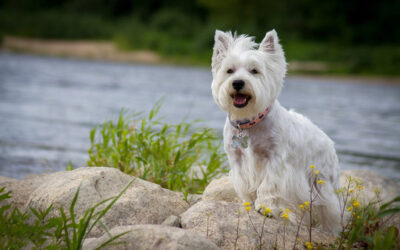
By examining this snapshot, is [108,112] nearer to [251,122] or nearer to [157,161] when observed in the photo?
[157,161]

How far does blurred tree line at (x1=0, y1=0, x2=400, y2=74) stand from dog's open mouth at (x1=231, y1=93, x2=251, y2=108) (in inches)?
1397

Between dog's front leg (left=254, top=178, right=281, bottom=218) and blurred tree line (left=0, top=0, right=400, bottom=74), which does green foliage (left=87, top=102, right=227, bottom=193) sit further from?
blurred tree line (left=0, top=0, right=400, bottom=74)

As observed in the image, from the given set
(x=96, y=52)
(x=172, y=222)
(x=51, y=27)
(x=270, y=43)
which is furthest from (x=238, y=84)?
(x=51, y=27)

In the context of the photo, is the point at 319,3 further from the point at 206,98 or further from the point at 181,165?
the point at 181,165

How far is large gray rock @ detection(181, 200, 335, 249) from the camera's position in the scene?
152 inches

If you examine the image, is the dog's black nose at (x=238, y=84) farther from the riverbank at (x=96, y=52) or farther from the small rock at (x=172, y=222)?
the riverbank at (x=96, y=52)

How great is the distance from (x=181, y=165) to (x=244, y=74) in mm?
2342

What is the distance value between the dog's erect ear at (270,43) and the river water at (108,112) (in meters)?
3.61

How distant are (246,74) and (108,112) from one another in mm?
11089

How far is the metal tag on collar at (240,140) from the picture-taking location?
4500mm

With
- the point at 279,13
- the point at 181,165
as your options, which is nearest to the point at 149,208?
the point at 181,165

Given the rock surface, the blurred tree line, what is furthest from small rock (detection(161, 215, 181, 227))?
the blurred tree line

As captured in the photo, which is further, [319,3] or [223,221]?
[319,3]

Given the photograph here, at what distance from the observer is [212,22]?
56.3 m
